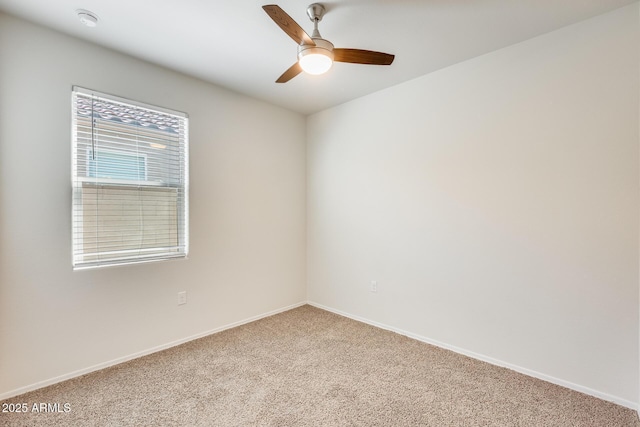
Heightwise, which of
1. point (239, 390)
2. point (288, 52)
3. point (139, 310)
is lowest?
point (239, 390)

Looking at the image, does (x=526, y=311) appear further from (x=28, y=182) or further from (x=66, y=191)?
(x=28, y=182)

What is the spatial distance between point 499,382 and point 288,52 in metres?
2.91

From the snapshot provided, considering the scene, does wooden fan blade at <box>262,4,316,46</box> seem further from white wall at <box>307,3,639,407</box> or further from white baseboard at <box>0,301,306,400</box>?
white baseboard at <box>0,301,306,400</box>

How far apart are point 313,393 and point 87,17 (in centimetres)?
287

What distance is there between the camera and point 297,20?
1.98m

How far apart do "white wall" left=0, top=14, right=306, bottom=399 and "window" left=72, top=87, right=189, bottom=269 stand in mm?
76

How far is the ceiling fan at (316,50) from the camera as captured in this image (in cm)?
155

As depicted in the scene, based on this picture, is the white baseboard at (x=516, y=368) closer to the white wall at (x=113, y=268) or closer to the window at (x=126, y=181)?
the white wall at (x=113, y=268)

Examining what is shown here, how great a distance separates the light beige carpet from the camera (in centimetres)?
176

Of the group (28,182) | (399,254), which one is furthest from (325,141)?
(28,182)

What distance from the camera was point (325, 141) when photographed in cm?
366

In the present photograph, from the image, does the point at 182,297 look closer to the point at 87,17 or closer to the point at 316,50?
the point at 87,17

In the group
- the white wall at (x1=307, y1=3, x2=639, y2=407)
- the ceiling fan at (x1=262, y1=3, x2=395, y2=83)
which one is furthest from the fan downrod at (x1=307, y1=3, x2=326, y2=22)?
the white wall at (x1=307, y1=3, x2=639, y2=407)

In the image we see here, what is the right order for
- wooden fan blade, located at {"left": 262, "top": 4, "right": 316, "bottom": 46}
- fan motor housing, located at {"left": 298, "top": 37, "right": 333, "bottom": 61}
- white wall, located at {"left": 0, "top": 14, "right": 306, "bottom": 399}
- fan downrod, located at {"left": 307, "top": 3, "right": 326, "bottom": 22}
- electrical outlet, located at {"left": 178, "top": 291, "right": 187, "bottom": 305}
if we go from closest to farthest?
wooden fan blade, located at {"left": 262, "top": 4, "right": 316, "bottom": 46}, fan motor housing, located at {"left": 298, "top": 37, "right": 333, "bottom": 61}, fan downrod, located at {"left": 307, "top": 3, "right": 326, "bottom": 22}, white wall, located at {"left": 0, "top": 14, "right": 306, "bottom": 399}, electrical outlet, located at {"left": 178, "top": 291, "right": 187, "bottom": 305}
